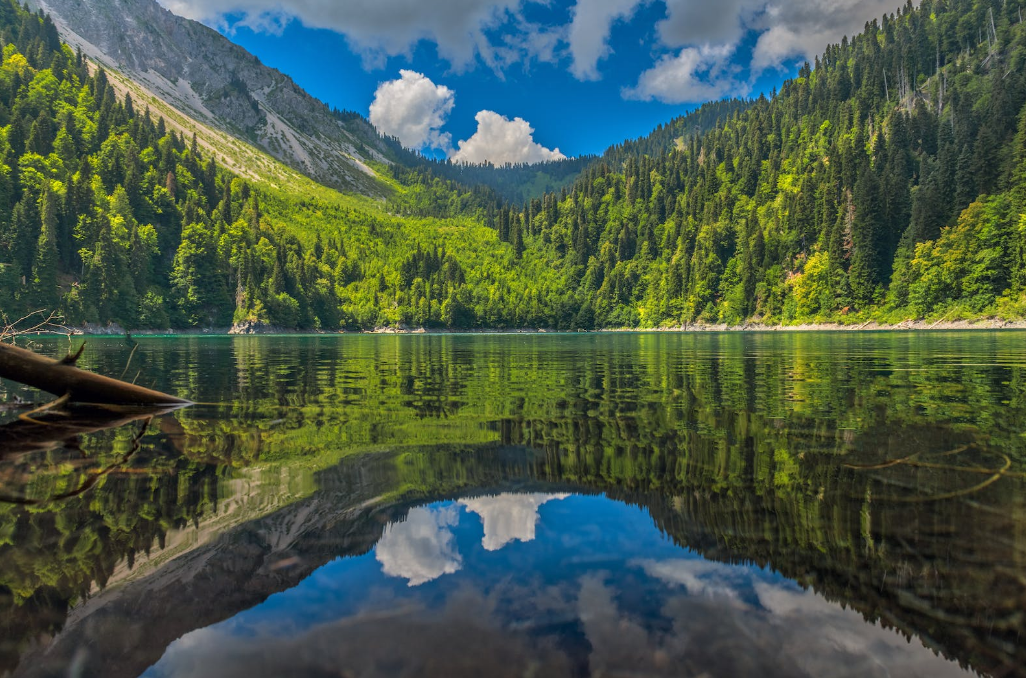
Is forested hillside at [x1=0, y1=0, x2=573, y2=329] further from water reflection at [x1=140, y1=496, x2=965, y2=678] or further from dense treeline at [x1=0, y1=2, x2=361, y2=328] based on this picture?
water reflection at [x1=140, y1=496, x2=965, y2=678]

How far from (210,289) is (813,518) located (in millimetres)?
172995

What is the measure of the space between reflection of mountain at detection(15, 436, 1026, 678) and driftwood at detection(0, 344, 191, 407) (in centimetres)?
633

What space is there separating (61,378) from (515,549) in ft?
37.4

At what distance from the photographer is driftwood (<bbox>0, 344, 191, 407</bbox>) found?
34.9ft

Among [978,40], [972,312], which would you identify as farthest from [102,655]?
[978,40]

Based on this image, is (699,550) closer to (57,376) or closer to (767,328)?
(57,376)

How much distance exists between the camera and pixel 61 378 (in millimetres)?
11703

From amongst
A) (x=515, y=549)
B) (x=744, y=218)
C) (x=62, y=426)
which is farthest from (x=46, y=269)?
(x=744, y=218)

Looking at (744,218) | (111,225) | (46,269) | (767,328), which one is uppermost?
(744,218)

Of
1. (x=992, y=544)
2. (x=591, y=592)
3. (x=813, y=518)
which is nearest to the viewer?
(x=591, y=592)

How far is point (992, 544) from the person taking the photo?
6.05m

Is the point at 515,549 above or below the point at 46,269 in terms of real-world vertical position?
below

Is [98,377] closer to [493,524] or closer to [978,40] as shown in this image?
[493,524]

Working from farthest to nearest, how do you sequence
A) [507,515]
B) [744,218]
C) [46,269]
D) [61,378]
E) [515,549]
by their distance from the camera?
[744,218] → [46,269] → [61,378] → [507,515] → [515,549]
